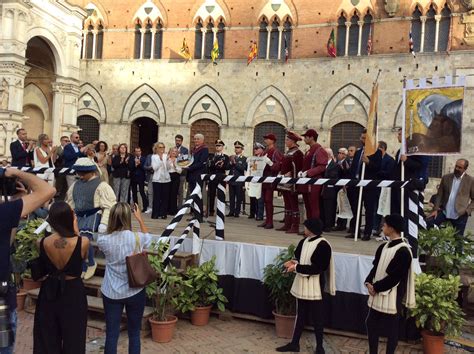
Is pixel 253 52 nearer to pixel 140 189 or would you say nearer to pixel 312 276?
pixel 140 189

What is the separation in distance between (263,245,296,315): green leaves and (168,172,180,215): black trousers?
195 inches

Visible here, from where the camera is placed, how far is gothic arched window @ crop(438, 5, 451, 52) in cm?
2347

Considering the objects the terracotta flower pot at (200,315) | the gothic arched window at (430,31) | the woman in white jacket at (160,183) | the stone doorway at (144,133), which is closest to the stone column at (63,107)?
the stone doorway at (144,133)

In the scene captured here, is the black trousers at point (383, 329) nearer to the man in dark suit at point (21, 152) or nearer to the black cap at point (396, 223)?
the black cap at point (396, 223)

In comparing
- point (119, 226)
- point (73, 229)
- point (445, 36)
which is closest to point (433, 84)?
point (119, 226)

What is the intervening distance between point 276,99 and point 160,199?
55.7ft

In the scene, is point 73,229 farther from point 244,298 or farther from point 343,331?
point 343,331

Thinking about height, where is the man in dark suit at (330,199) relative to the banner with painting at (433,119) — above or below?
below

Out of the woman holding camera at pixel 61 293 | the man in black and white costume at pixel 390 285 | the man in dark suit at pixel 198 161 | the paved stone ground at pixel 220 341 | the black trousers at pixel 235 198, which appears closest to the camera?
the woman holding camera at pixel 61 293

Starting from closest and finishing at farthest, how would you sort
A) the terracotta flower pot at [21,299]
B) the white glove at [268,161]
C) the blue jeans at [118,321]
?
the blue jeans at [118,321] < the terracotta flower pot at [21,299] < the white glove at [268,161]

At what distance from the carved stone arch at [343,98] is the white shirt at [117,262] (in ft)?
72.2

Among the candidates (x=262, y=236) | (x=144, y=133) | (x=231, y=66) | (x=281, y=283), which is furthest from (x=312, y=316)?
(x=144, y=133)

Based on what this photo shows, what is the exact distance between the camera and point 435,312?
19.2ft

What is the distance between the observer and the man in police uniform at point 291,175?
358 inches
